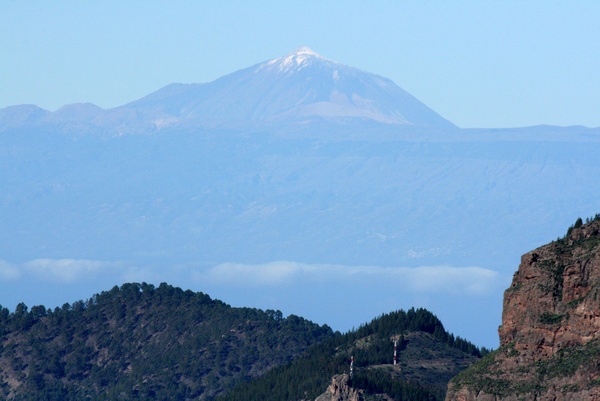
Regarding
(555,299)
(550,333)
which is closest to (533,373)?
(550,333)

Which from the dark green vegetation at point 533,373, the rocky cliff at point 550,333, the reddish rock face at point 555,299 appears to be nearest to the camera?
the dark green vegetation at point 533,373

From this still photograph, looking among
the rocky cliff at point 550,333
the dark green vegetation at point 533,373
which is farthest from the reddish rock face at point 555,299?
the dark green vegetation at point 533,373

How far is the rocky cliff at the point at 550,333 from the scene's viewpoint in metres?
129

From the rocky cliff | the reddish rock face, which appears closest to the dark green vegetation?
the rocky cliff

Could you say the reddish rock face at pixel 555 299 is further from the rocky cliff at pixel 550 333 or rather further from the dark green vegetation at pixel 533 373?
the dark green vegetation at pixel 533 373

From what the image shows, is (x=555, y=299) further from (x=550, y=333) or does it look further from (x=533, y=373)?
(x=533, y=373)

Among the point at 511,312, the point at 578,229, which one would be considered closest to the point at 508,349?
the point at 511,312

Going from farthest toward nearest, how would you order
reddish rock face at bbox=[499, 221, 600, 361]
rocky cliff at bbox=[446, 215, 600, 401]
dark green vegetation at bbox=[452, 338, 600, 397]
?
reddish rock face at bbox=[499, 221, 600, 361] → rocky cliff at bbox=[446, 215, 600, 401] → dark green vegetation at bbox=[452, 338, 600, 397]

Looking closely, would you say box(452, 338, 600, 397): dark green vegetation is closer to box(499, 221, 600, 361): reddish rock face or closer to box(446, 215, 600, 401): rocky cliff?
box(446, 215, 600, 401): rocky cliff

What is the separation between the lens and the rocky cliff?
129 meters

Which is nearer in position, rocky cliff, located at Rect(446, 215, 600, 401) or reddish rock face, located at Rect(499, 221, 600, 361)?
rocky cliff, located at Rect(446, 215, 600, 401)

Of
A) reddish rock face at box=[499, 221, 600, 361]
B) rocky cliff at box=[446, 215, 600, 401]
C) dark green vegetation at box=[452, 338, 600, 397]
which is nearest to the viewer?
dark green vegetation at box=[452, 338, 600, 397]

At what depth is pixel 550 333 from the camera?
441ft

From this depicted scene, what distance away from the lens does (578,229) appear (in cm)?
14425
